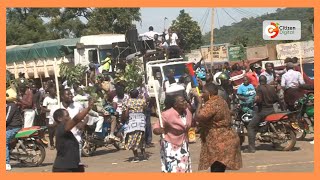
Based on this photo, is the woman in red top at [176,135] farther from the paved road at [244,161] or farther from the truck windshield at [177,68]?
the truck windshield at [177,68]

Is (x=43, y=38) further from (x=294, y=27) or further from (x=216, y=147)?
(x=216, y=147)

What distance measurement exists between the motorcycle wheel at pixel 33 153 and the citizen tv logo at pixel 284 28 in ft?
66.6

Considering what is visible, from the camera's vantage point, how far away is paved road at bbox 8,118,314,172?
33.9ft

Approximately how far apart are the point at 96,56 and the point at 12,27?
28081 mm

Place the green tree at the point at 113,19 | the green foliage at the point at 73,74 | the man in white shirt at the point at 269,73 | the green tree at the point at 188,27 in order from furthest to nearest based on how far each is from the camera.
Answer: the green tree at the point at 188,27, the green tree at the point at 113,19, the green foliage at the point at 73,74, the man in white shirt at the point at 269,73

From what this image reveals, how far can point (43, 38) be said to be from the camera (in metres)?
49.5

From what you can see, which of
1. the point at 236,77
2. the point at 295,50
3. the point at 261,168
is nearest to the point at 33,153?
the point at 261,168

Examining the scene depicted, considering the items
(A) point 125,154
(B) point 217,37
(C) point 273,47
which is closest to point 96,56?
(A) point 125,154

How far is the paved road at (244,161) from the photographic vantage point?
Answer: 10.3 m

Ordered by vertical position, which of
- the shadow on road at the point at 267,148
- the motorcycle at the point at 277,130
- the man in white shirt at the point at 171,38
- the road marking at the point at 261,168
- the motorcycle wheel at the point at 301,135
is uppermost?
the man in white shirt at the point at 171,38

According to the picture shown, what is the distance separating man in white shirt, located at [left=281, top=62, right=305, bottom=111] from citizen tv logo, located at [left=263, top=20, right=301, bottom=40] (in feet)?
55.7

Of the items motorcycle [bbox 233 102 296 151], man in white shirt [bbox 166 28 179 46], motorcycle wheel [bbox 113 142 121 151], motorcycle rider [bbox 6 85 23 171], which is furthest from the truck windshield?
motorcycle rider [bbox 6 85 23 171]

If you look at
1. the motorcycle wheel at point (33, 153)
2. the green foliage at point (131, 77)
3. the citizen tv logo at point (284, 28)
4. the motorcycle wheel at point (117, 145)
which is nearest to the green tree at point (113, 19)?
the citizen tv logo at point (284, 28)

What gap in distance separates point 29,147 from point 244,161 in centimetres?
438
